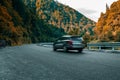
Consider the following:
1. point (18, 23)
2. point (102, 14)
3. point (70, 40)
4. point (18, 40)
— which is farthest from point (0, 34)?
point (70, 40)

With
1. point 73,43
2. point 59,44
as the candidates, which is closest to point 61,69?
point 73,43

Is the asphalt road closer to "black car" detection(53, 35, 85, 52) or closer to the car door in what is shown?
"black car" detection(53, 35, 85, 52)

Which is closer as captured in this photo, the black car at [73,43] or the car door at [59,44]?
the black car at [73,43]

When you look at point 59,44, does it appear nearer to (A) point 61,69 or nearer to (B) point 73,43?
(B) point 73,43

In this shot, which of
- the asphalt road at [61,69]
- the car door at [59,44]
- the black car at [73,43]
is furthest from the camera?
the car door at [59,44]

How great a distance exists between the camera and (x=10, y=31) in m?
63.0

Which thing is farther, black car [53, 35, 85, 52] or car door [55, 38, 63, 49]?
car door [55, 38, 63, 49]

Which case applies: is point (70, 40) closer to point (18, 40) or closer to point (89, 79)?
point (89, 79)

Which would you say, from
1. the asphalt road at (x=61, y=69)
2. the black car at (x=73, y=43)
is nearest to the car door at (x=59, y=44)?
the black car at (x=73, y=43)

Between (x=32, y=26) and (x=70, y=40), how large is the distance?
84.4 metres

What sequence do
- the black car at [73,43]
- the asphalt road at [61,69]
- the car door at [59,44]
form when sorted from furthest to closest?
the car door at [59,44] < the black car at [73,43] < the asphalt road at [61,69]

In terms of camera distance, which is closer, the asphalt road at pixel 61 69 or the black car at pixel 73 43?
the asphalt road at pixel 61 69

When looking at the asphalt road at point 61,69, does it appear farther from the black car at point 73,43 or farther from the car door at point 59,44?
the car door at point 59,44

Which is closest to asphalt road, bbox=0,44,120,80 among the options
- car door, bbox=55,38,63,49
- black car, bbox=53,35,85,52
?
black car, bbox=53,35,85,52
